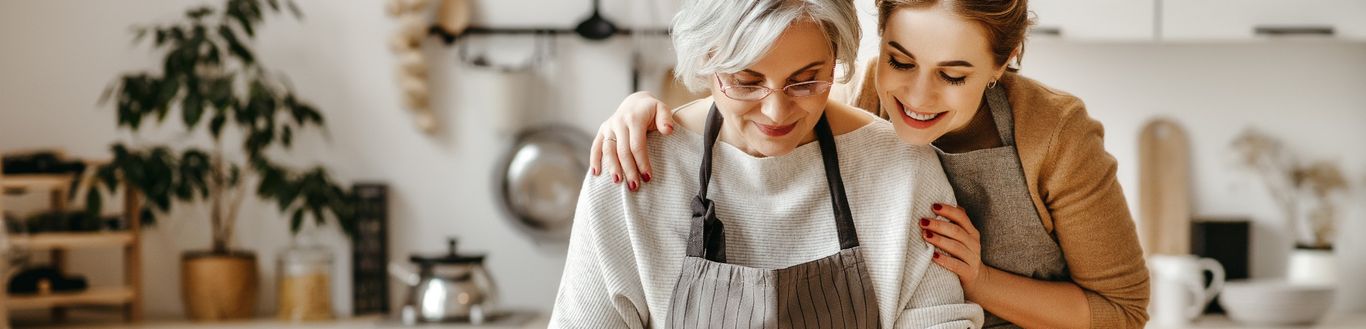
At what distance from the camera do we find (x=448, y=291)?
323 centimetres

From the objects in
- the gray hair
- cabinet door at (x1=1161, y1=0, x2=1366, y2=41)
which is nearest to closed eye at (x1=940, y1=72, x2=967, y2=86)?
the gray hair

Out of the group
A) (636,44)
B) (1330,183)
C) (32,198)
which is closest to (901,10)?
(636,44)

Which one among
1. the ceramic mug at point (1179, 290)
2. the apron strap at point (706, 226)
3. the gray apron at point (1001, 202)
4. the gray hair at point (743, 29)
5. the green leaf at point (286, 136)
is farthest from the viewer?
the green leaf at point (286, 136)

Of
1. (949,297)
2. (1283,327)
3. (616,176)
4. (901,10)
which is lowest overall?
(1283,327)

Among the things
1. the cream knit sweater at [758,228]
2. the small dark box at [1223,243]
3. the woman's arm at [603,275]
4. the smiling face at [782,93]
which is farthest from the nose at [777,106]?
the small dark box at [1223,243]

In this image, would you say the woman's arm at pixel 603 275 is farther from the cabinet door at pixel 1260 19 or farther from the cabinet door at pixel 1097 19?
the cabinet door at pixel 1260 19

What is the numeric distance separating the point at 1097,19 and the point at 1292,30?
0.49 m

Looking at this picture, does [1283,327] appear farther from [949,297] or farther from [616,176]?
[616,176]

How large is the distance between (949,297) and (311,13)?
8.12ft

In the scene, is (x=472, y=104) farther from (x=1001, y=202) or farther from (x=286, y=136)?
(x=1001, y=202)

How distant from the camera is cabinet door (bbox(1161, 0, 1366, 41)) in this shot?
305cm

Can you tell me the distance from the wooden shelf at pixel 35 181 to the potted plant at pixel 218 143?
97mm

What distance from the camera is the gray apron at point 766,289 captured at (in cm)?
146

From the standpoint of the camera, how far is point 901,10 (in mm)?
1476
